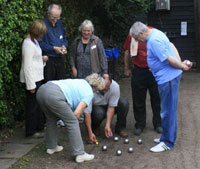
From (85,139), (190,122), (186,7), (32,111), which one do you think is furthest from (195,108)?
(186,7)

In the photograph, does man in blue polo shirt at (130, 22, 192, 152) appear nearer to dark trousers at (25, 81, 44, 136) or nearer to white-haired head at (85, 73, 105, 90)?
white-haired head at (85, 73, 105, 90)

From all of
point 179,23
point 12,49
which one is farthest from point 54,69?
point 179,23

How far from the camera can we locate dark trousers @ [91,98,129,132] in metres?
5.75

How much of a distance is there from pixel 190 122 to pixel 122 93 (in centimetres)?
291

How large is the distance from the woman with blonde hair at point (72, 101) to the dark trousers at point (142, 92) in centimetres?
131

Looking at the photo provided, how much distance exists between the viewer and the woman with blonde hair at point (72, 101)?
15.3 ft

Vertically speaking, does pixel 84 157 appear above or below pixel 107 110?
below

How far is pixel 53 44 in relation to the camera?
6.23 metres

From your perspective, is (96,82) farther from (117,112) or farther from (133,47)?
(133,47)

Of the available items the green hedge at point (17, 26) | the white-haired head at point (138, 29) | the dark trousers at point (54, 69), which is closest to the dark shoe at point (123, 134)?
the dark trousers at point (54, 69)

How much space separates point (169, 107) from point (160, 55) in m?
0.74

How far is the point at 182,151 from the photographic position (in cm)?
518

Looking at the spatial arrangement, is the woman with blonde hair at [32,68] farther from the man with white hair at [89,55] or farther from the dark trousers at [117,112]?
the dark trousers at [117,112]

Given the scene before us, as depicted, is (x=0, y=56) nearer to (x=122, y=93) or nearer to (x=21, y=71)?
(x=21, y=71)
